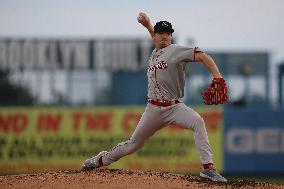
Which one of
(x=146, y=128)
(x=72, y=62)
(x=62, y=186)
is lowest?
(x=62, y=186)

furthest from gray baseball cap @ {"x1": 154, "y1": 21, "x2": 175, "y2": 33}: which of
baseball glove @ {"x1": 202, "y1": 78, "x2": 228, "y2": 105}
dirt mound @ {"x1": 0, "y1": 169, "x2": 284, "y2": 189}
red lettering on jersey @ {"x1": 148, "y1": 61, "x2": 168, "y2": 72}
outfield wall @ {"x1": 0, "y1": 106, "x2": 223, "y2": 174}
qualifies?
outfield wall @ {"x1": 0, "y1": 106, "x2": 223, "y2": 174}

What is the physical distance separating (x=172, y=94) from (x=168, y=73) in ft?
0.78

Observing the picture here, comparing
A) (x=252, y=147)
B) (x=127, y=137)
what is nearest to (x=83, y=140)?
(x=127, y=137)

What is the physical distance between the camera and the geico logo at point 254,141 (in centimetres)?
1595

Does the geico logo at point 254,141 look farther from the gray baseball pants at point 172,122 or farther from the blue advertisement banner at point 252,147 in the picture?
the gray baseball pants at point 172,122

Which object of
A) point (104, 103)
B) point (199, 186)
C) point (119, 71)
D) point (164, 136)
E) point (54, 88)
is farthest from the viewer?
point (119, 71)

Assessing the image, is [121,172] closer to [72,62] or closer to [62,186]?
[62,186]

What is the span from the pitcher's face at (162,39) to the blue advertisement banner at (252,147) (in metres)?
8.28

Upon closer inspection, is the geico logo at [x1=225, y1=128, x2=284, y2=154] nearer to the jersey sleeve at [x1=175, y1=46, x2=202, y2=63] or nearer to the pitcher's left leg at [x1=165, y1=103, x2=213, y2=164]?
the pitcher's left leg at [x1=165, y1=103, x2=213, y2=164]

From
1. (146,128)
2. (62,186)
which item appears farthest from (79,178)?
(146,128)

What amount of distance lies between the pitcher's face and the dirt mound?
1.48 meters

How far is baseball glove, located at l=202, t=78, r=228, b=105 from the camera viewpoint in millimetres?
7613

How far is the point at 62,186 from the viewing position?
24.7 feet

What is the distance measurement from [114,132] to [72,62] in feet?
30.4
